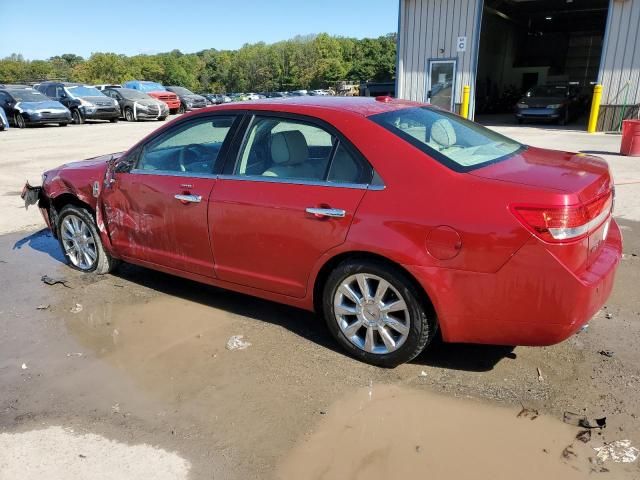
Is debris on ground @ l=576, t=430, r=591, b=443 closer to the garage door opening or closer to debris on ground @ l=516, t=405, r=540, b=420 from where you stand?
debris on ground @ l=516, t=405, r=540, b=420

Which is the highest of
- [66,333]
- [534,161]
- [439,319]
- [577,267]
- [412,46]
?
[412,46]

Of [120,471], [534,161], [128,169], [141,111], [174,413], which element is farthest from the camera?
[141,111]

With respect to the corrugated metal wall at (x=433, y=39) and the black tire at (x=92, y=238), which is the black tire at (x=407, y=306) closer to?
the black tire at (x=92, y=238)

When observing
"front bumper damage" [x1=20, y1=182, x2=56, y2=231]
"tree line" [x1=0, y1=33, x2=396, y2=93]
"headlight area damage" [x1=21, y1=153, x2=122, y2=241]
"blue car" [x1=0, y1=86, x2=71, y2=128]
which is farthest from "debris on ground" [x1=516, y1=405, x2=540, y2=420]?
"tree line" [x1=0, y1=33, x2=396, y2=93]

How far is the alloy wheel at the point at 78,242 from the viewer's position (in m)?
4.88

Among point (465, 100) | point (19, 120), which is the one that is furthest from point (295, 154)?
point (19, 120)

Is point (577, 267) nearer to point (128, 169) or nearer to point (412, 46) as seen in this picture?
point (128, 169)

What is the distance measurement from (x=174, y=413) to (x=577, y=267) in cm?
231

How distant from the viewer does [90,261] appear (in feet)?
16.3

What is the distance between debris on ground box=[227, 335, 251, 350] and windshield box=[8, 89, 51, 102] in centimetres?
2189

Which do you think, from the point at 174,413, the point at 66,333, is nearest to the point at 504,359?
the point at 174,413

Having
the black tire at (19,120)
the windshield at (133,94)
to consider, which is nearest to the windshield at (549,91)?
the windshield at (133,94)

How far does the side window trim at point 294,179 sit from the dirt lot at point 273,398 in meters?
1.15

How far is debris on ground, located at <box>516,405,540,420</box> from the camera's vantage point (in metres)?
2.78
